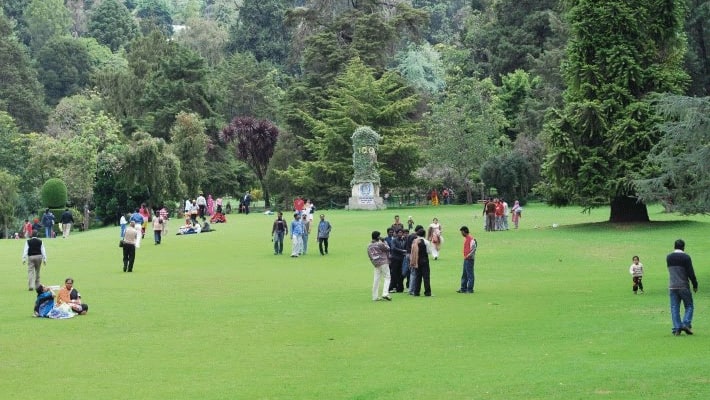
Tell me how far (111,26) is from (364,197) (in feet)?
284

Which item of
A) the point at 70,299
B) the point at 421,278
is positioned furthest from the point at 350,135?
the point at 70,299

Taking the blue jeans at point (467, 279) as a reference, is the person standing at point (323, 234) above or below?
above

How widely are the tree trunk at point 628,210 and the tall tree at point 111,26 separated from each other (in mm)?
107676

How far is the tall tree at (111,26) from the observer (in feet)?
481

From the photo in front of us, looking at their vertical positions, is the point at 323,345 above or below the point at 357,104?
below

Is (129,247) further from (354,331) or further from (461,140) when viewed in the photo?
(461,140)

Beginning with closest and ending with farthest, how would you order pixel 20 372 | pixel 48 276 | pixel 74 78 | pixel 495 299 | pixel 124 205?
pixel 20 372 → pixel 495 299 → pixel 48 276 → pixel 124 205 → pixel 74 78

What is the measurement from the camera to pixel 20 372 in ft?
54.6

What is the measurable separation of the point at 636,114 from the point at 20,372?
34.1m

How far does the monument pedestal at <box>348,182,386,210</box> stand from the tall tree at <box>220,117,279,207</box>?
48.1ft

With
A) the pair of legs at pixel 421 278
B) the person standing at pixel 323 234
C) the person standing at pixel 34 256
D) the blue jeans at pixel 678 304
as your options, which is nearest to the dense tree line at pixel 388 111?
the pair of legs at pixel 421 278

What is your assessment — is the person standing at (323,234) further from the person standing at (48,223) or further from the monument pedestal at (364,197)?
the monument pedestal at (364,197)

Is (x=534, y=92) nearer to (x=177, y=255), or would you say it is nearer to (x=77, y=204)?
(x=77, y=204)

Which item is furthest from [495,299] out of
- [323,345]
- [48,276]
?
[48,276]
